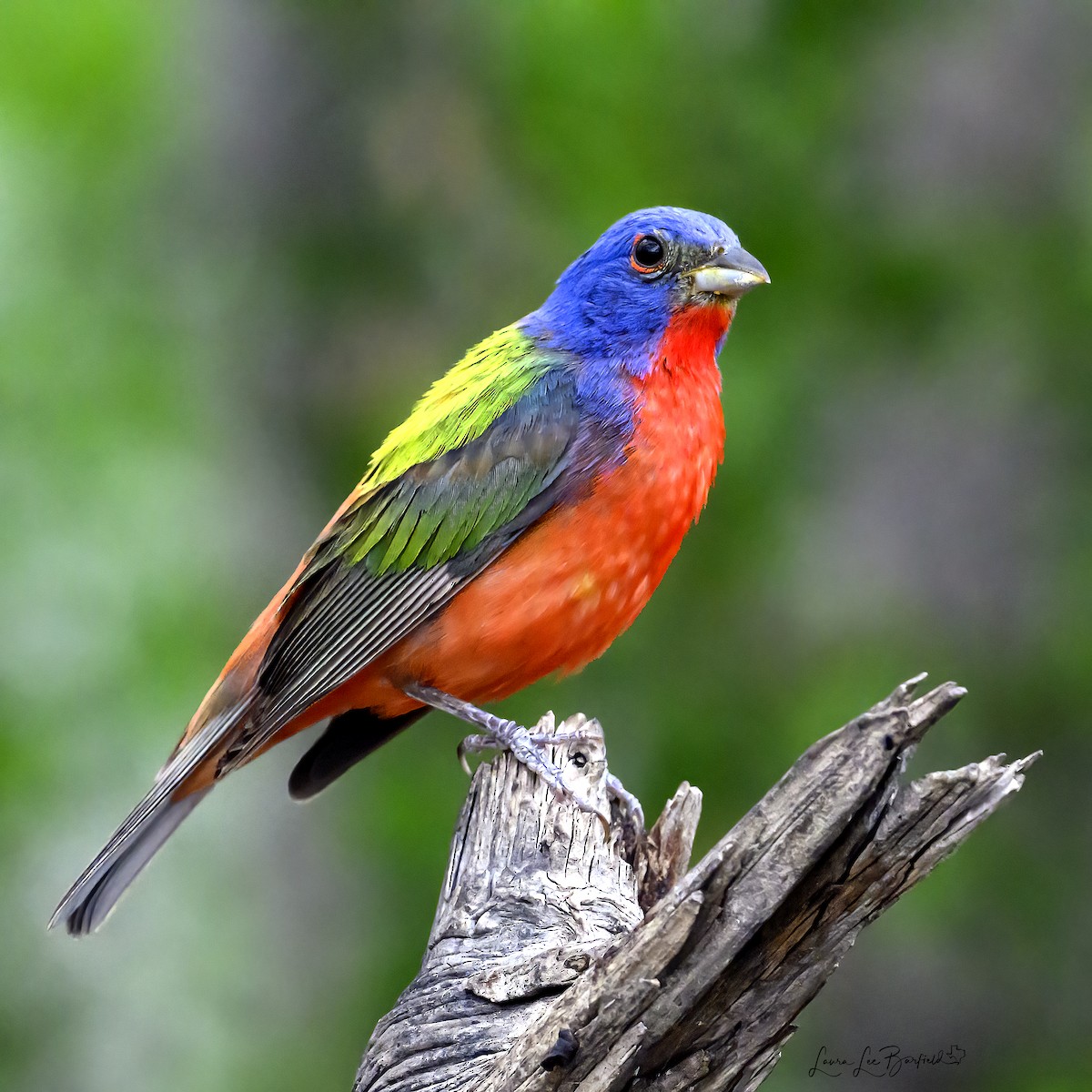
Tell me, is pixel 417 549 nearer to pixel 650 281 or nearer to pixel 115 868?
pixel 650 281

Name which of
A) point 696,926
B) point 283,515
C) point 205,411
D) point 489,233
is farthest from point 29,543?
point 696,926

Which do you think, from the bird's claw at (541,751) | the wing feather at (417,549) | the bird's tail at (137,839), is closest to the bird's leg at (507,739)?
the bird's claw at (541,751)

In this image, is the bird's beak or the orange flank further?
the bird's beak

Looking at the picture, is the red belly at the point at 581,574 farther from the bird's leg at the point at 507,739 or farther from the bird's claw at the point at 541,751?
the bird's claw at the point at 541,751

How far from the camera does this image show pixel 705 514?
5859mm

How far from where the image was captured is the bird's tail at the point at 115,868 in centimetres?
472

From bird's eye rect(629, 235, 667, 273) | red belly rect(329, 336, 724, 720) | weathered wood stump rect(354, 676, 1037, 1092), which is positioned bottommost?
weathered wood stump rect(354, 676, 1037, 1092)

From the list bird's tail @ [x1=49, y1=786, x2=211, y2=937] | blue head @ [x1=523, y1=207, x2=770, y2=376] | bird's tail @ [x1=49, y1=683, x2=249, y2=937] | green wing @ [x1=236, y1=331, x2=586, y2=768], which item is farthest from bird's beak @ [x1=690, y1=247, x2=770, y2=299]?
bird's tail @ [x1=49, y1=786, x2=211, y2=937]

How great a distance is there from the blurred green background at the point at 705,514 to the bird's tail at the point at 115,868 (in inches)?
51.2

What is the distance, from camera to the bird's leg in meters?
4.12

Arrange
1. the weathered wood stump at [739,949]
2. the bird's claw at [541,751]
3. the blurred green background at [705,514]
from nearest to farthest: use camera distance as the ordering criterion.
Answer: the weathered wood stump at [739,949]
the bird's claw at [541,751]
the blurred green background at [705,514]

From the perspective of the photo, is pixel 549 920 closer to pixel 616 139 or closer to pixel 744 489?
pixel 744 489

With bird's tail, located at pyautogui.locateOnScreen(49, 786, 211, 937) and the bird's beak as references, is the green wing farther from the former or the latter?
the bird's beak

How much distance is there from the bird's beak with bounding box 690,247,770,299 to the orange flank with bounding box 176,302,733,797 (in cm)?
9
